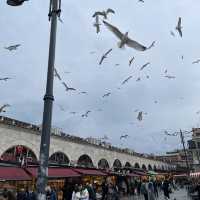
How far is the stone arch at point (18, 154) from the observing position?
23.6 metres

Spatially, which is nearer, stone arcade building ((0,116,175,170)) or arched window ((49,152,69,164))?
stone arcade building ((0,116,175,170))

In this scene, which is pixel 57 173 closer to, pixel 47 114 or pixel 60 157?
pixel 60 157

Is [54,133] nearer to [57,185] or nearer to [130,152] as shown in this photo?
[57,185]

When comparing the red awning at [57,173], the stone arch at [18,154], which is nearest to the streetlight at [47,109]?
the red awning at [57,173]

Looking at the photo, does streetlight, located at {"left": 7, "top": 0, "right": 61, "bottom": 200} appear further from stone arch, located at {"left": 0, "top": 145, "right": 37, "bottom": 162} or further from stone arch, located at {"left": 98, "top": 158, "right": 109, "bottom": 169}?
stone arch, located at {"left": 98, "top": 158, "right": 109, "bottom": 169}

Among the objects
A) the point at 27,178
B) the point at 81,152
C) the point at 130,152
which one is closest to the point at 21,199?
the point at 27,178

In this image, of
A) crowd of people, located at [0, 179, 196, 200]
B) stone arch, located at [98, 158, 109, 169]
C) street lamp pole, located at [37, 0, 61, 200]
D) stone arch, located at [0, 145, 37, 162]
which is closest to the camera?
street lamp pole, located at [37, 0, 61, 200]

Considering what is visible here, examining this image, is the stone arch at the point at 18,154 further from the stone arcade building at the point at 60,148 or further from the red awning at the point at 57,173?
the red awning at the point at 57,173

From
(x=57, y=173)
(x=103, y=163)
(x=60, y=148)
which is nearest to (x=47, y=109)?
(x=57, y=173)

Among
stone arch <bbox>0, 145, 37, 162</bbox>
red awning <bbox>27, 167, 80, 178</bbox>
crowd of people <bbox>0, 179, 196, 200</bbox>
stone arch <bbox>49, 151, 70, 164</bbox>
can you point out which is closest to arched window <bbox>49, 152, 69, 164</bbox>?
stone arch <bbox>49, 151, 70, 164</bbox>

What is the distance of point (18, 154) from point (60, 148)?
37.2 ft

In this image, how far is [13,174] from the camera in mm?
18047

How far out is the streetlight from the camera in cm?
468

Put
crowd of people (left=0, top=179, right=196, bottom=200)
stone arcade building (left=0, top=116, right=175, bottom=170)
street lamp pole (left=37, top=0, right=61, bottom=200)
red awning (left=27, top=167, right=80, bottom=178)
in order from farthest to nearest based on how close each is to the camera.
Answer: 1. stone arcade building (left=0, top=116, right=175, bottom=170)
2. red awning (left=27, top=167, right=80, bottom=178)
3. crowd of people (left=0, top=179, right=196, bottom=200)
4. street lamp pole (left=37, top=0, right=61, bottom=200)
